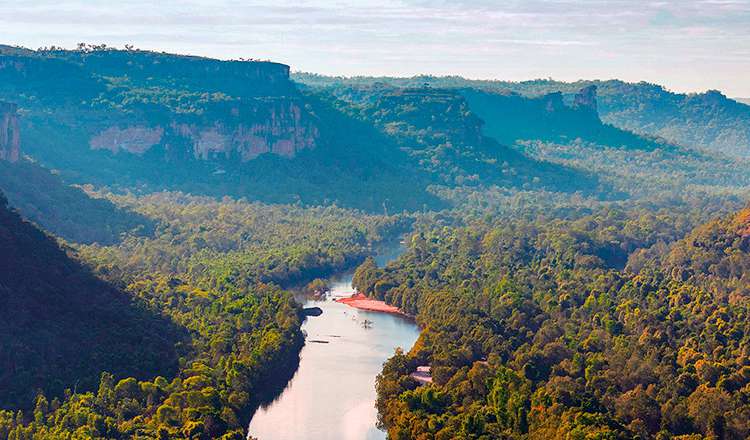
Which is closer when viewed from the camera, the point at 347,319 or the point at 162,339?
the point at 162,339

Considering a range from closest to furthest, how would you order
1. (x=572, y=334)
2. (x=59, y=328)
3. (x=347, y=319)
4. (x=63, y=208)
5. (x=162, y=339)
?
(x=59, y=328)
(x=162, y=339)
(x=572, y=334)
(x=347, y=319)
(x=63, y=208)

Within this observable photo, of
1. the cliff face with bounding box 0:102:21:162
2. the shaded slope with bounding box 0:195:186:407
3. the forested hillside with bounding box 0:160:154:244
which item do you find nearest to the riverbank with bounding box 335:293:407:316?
the shaded slope with bounding box 0:195:186:407

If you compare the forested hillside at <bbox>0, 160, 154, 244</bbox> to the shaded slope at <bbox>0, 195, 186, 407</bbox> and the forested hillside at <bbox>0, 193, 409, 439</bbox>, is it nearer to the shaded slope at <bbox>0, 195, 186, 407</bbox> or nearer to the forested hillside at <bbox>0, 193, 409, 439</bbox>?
the forested hillside at <bbox>0, 193, 409, 439</bbox>

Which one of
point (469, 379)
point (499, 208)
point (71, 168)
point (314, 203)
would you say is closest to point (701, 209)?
point (499, 208)

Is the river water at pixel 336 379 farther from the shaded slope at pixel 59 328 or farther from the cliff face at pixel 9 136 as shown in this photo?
the cliff face at pixel 9 136

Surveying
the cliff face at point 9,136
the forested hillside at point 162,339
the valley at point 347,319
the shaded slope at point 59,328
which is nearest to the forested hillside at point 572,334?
the valley at point 347,319

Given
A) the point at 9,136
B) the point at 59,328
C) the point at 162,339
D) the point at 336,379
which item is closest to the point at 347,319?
the point at 336,379

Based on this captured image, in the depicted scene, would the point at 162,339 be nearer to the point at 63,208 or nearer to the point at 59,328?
the point at 59,328
